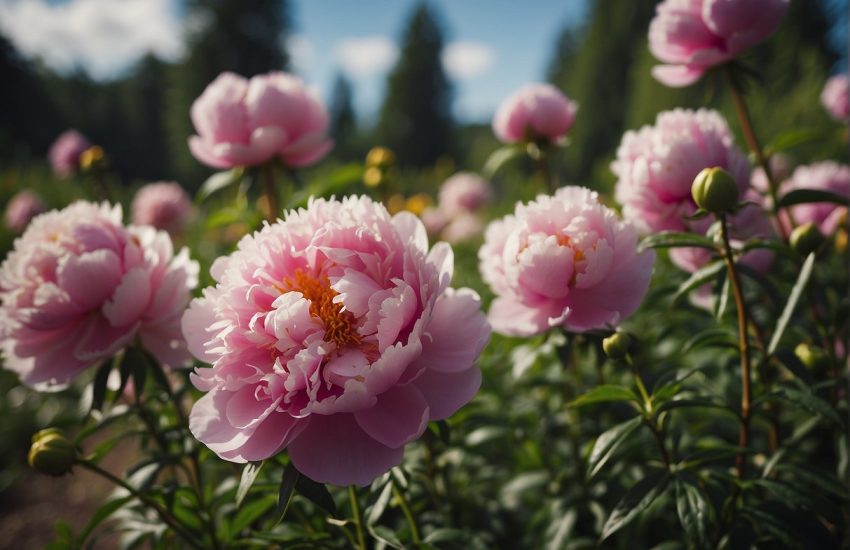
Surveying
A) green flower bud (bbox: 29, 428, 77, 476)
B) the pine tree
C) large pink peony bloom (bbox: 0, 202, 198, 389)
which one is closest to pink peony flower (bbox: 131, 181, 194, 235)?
large pink peony bloom (bbox: 0, 202, 198, 389)

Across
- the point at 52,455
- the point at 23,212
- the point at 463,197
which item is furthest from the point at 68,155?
the point at 52,455

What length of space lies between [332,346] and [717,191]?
48cm

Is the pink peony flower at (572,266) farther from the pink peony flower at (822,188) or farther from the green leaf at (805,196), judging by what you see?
the pink peony flower at (822,188)

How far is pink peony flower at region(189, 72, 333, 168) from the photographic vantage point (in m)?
1.04

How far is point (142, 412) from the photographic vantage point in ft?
3.18

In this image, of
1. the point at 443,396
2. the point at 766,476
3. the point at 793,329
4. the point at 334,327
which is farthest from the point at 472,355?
the point at 793,329

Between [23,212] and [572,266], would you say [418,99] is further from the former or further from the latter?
[572,266]

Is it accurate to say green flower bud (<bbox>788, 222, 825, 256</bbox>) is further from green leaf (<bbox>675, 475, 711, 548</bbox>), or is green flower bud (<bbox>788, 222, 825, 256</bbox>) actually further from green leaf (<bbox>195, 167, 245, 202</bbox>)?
green leaf (<bbox>195, 167, 245, 202</bbox>)

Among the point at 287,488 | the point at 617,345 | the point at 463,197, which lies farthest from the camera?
the point at 463,197

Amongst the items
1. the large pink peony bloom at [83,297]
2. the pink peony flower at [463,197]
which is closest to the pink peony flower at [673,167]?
the large pink peony bloom at [83,297]

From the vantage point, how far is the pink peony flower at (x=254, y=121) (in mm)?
1036

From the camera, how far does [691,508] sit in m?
0.71

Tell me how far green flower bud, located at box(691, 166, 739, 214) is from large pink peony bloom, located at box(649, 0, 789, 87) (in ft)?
1.33

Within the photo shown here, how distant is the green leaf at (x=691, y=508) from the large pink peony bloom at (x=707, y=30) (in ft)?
2.28
